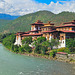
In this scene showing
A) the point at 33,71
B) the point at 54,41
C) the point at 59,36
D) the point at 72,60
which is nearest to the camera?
the point at 33,71

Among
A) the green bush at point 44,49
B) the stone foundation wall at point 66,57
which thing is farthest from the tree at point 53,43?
the stone foundation wall at point 66,57

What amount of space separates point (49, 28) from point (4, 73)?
33784mm

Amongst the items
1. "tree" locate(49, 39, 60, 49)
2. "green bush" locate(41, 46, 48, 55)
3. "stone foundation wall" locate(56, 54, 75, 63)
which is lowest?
"stone foundation wall" locate(56, 54, 75, 63)

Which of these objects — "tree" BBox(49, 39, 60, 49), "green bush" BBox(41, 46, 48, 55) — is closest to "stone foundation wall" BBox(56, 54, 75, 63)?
"green bush" BBox(41, 46, 48, 55)

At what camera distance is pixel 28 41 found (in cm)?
5581

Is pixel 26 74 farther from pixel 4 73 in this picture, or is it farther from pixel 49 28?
pixel 49 28

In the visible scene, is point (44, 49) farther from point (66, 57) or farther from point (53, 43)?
point (66, 57)

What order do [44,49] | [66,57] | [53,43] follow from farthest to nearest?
[53,43], [44,49], [66,57]

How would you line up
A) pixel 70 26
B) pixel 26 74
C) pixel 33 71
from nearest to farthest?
pixel 26 74
pixel 33 71
pixel 70 26

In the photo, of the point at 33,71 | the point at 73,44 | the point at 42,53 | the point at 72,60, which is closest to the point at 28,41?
the point at 42,53

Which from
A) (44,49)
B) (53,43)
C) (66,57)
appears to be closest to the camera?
(66,57)

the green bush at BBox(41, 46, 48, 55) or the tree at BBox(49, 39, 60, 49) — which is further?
the tree at BBox(49, 39, 60, 49)

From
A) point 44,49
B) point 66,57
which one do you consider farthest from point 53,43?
point 66,57

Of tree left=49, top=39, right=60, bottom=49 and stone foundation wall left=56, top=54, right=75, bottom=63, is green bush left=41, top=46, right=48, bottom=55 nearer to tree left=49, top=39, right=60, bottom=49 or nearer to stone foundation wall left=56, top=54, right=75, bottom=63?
tree left=49, top=39, right=60, bottom=49
